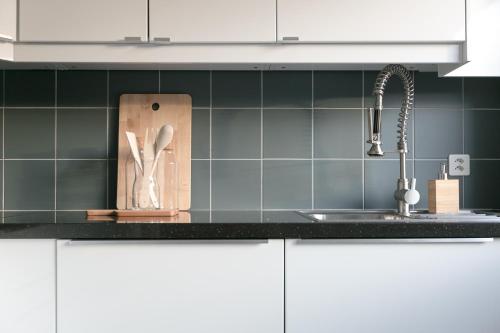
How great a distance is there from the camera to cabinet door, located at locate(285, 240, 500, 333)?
1586 mm

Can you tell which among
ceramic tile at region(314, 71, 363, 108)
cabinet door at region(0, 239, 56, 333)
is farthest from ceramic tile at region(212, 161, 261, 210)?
cabinet door at region(0, 239, 56, 333)

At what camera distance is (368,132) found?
217 centimetres

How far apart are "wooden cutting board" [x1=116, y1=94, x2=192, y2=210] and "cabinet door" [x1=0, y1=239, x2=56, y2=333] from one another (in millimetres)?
600

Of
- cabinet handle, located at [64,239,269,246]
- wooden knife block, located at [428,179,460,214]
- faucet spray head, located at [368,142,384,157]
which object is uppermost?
faucet spray head, located at [368,142,384,157]

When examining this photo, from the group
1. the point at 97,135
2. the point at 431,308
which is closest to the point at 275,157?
the point at 97,135

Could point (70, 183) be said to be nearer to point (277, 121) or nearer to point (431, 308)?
point (277, 121)

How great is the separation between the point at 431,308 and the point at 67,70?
5.34 feet

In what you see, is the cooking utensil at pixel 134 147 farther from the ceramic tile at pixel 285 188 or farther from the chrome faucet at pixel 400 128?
the chrome faucet at pixel 400 128

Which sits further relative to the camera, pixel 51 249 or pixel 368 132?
pixel 368 132

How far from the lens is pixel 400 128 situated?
2.02 meters

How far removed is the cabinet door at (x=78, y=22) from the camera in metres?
1.85

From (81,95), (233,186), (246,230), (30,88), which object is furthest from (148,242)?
(30,88)

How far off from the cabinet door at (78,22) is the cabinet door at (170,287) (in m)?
0.74

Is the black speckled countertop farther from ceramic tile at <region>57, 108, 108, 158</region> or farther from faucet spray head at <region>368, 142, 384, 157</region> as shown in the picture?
ceramic tile at <region>57, 108, 108, 158</region>
